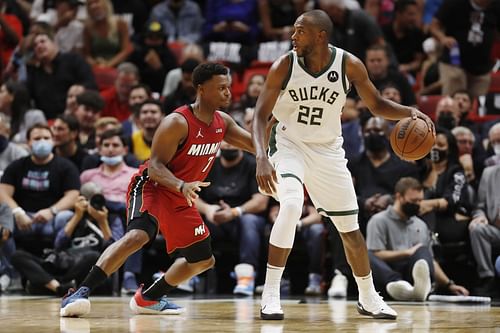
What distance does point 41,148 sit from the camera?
968cm

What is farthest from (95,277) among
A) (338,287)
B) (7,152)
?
(7,152)

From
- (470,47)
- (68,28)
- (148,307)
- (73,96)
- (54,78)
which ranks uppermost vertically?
(68,28)

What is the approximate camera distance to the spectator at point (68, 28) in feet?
44.1

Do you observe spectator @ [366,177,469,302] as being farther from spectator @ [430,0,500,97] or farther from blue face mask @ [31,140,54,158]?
blue face mask @ [31,140,54,158]

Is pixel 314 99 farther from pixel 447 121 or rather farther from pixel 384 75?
pixel 384 75

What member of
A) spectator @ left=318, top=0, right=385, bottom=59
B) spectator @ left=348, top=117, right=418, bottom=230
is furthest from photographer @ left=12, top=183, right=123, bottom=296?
spectator @ left=318, top=0, right=385, bottom=59

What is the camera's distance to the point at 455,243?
9086 millimetres

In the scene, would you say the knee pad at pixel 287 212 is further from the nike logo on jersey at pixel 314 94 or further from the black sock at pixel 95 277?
the black sock at pixel 95 277

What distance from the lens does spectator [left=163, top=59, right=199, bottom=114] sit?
37.1ft

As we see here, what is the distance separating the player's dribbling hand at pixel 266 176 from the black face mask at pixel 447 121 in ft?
15.6

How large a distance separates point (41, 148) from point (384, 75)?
156 inches

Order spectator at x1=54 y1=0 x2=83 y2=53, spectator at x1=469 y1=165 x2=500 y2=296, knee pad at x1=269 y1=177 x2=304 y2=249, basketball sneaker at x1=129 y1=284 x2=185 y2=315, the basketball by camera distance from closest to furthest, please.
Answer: knee pad at x1=269 y1=177 x2=304 y2=249 < the basketball < basketball sneaker at x1=129 y1=284 x2=185 y2=315 < spectator at x1=469 y1=165 x2=500 y2=296 < spectator at x1=54 y1=0 x2=83 y2=53

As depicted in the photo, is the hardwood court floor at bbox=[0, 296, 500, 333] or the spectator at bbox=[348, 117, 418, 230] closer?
the hardwood court floor at bbox=[0, 296, 500, 333]

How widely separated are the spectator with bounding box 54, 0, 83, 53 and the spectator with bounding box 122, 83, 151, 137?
2444 mm
